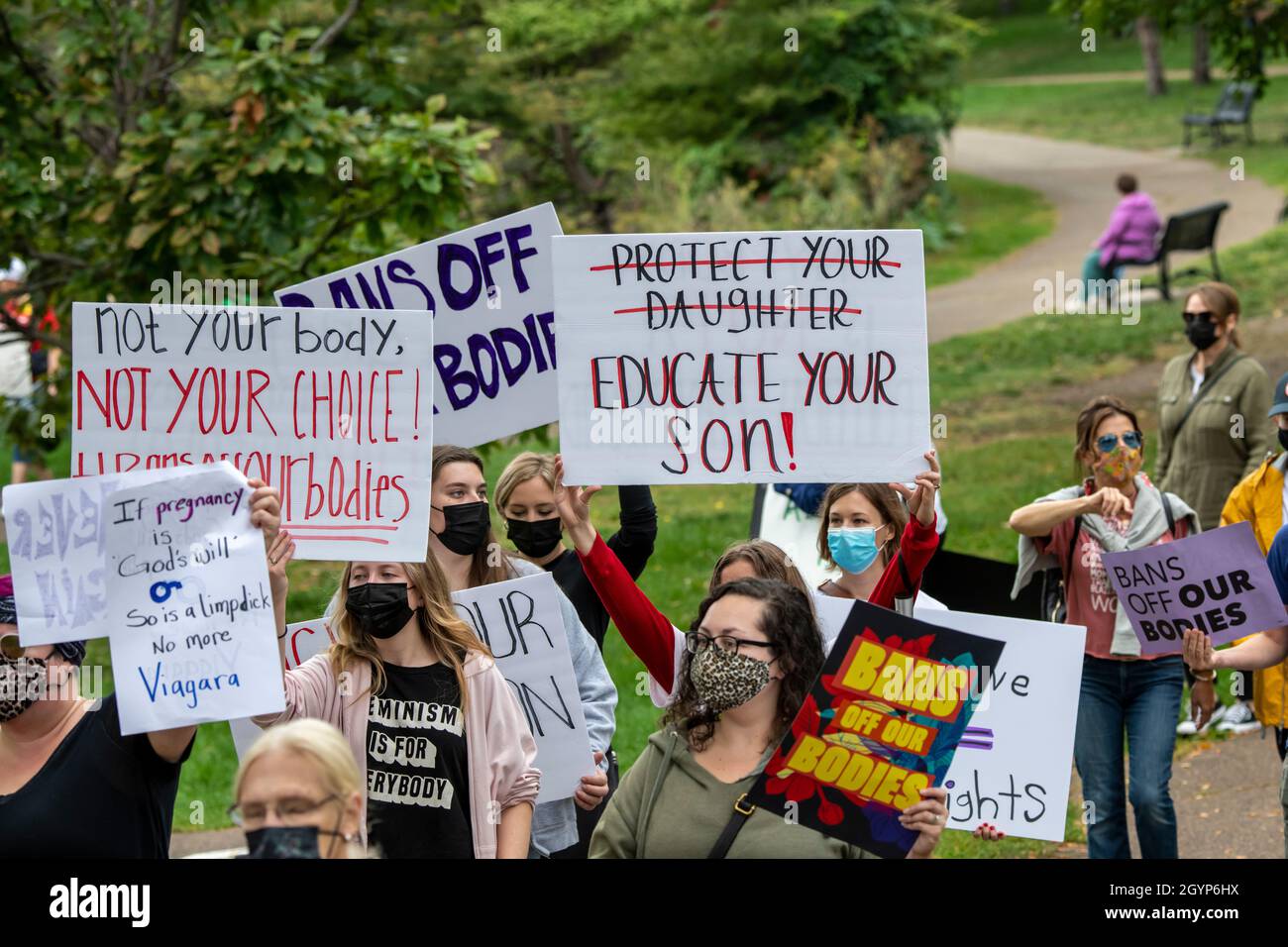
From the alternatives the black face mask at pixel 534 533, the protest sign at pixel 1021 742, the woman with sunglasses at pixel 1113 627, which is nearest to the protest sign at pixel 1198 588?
the woman with sunglasses at pixel 1113 627

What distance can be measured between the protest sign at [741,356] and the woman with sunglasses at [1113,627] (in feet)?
4.02

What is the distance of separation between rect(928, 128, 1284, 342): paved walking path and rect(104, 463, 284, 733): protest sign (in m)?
15.2

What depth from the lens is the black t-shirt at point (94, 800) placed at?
373 centimetres

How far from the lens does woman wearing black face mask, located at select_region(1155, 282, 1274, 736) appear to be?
755 centimetres

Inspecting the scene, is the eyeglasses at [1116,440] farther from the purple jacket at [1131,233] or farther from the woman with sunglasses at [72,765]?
the purple jacket at [1131,233]

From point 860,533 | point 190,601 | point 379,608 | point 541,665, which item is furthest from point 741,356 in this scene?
point 190,601

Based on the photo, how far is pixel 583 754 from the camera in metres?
4.99

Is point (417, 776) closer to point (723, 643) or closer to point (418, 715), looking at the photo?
point (418, 715)

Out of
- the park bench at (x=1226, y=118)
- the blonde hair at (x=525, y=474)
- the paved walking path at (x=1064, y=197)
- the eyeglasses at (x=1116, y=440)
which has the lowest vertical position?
the blonde hair at (x=525, y=474)
